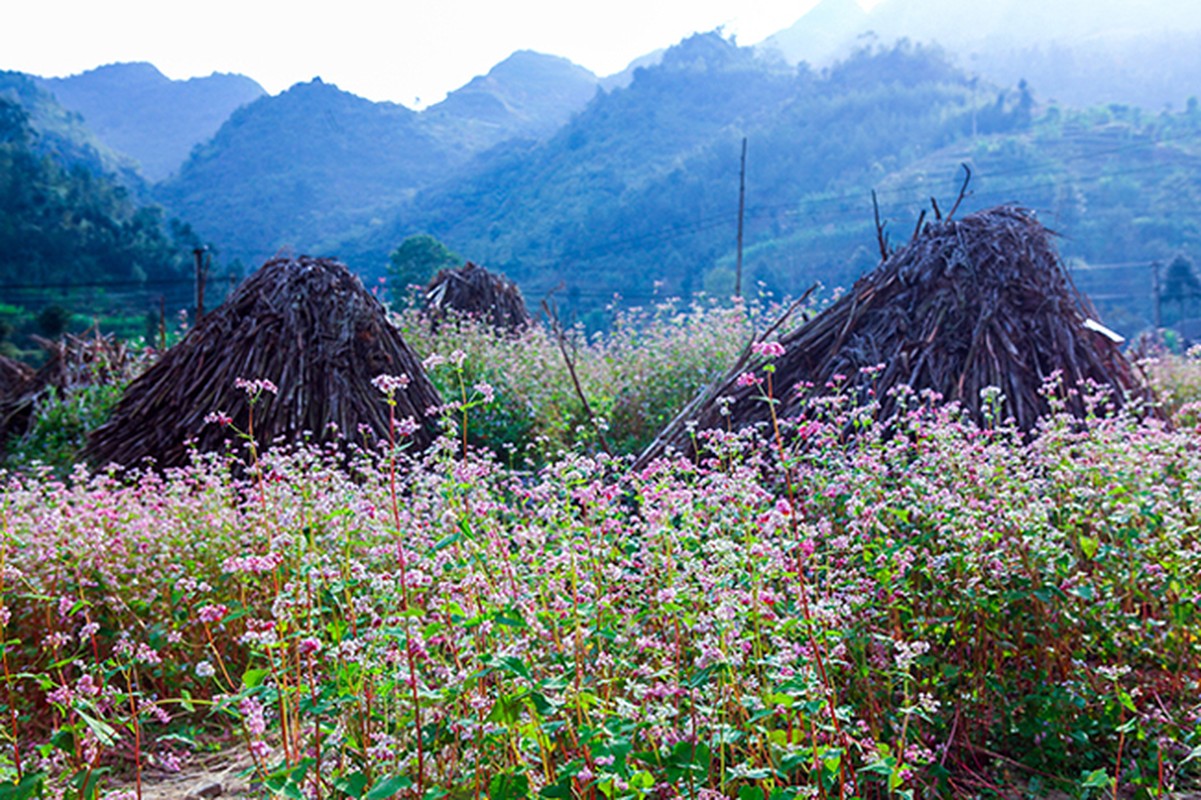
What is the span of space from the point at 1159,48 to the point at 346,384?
210 meters

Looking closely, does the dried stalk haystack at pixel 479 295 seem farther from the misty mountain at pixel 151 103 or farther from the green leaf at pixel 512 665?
the misty mountain at pixel 151 103

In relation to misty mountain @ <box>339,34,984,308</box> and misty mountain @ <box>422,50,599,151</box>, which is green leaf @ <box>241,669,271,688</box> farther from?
misty mountain @ <box>422,50,599,151</box>

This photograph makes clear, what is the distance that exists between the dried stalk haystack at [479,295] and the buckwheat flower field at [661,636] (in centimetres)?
1061

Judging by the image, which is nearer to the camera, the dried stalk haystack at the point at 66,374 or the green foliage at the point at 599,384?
the green foliage at the point at 599,384

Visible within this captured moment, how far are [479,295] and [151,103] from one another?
180011 mm

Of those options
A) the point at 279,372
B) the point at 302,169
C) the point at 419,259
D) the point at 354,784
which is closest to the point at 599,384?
the point at 279,372

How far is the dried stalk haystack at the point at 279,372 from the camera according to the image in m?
7.21

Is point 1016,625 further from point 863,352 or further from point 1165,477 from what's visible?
point 863,352

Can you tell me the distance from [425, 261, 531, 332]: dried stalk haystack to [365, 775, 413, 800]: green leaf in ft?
41.5

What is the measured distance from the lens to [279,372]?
23.9 feet

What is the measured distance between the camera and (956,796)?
105 inches

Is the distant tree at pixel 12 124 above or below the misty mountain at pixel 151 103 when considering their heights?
below

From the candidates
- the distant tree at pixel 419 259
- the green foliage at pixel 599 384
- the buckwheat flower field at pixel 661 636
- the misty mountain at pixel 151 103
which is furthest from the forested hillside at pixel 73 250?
the misty mountain at pixel 151 103

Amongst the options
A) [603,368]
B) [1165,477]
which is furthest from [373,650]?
[603,368]
